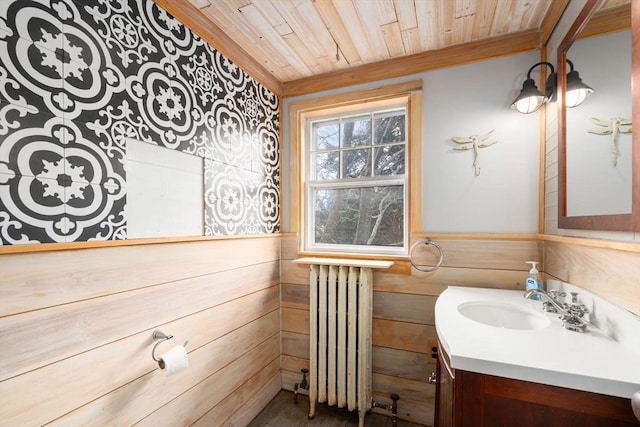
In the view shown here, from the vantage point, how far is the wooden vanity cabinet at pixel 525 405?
0.73m

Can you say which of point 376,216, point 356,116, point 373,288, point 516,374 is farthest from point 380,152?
point 516,374

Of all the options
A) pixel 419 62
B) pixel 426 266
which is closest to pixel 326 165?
pixel 419 62

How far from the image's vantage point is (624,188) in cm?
90

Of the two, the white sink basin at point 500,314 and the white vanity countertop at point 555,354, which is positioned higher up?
the white vanity countertop at point 555,354

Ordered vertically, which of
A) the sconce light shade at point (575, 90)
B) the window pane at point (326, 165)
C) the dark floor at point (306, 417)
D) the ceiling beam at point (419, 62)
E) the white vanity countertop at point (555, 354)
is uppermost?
the ceiling beam at point (419, 62)

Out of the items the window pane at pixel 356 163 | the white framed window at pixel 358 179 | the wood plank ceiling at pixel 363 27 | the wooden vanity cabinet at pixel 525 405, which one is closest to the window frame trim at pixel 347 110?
the white framed window at pixel 358 179

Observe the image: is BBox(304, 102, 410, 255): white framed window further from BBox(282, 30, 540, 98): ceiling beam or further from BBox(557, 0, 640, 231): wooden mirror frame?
BBox(557, 0, 640, 231): wooden mirror frame

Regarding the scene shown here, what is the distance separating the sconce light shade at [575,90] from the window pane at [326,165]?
1369mm

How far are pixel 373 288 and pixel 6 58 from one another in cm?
199

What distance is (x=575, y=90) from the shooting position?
1233 millimetres

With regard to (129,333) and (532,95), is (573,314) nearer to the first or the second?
(532,95)

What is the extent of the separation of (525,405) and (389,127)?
5.66 feet

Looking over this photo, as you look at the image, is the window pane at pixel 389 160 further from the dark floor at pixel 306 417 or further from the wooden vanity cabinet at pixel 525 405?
the dark floor at pixel 306 417

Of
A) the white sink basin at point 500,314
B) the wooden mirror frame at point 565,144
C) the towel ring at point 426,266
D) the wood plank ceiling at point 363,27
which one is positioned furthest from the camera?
the towel ring at point 426,266
